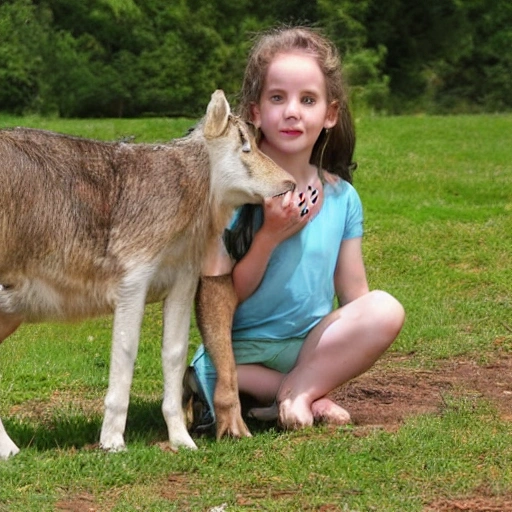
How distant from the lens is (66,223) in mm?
4570

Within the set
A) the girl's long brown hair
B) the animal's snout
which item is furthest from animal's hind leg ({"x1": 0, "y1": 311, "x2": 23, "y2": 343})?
the animal's snout

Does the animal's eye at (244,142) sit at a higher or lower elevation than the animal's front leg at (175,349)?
higher

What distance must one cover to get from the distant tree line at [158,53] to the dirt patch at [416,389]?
22042 mm

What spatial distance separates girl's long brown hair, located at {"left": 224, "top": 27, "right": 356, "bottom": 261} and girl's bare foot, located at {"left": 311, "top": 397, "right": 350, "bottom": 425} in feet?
2.49

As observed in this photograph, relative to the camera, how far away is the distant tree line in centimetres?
2986

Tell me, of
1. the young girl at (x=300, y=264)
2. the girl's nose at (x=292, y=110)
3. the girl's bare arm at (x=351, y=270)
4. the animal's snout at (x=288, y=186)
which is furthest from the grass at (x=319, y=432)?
the girl's nose at (x=292, y=110)

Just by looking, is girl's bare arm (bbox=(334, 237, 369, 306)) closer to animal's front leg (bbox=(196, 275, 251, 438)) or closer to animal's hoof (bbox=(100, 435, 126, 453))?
animal's front leg (bbox=(196, 275, 251, 438))

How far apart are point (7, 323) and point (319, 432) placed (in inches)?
55.5

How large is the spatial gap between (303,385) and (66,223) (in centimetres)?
133

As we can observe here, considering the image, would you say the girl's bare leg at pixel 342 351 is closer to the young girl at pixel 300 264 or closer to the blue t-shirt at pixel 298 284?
the young girl at pixel 300 264

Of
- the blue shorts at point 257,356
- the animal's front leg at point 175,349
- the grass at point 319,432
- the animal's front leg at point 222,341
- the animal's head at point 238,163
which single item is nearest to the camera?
the grass at point 319,432

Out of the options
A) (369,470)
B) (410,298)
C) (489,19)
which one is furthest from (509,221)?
(489,19)

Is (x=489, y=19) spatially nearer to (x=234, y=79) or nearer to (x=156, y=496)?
(x=234, y=79)

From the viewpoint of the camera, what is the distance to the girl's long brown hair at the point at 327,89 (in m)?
5.16
